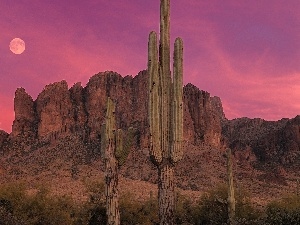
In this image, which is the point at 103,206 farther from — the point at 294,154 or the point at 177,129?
the point at 294,154

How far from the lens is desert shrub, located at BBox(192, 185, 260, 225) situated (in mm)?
26328

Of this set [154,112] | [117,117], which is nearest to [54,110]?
[117,117]

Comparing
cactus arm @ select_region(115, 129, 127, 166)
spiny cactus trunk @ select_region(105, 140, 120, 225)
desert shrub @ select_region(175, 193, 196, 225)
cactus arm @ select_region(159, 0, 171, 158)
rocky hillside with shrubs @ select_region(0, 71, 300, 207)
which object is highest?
rocky hillside with shrubs @ select_region(0, 71, 300, 207)

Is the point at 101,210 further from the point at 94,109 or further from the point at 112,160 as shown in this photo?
the point at 94,109

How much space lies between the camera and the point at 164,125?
523 inches

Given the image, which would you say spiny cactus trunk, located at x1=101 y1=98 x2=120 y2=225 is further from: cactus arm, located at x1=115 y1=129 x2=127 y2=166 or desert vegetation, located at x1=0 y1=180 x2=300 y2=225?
desert vegetation, located at x1=0 y1=180 x2=300 y2=225

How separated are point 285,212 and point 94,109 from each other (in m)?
79.7

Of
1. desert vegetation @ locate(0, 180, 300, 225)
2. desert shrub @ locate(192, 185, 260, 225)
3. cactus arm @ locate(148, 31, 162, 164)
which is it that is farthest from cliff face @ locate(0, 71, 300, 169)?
cactus arm @ locate(148, 31, 162, 164)

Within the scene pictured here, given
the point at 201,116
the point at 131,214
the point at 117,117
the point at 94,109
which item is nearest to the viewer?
the point at 131,214

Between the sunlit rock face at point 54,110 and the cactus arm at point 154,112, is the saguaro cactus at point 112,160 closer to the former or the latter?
the cactus arm at point 154,112

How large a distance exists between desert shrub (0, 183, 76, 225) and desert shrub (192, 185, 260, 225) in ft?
30.7

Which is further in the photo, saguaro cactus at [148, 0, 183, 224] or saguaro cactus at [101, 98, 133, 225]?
saguaro cactus at [101, 98, 133, 225]

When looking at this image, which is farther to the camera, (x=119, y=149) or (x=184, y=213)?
(x=184, y=213)

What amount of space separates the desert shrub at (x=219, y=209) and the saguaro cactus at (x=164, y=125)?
42.4ft
